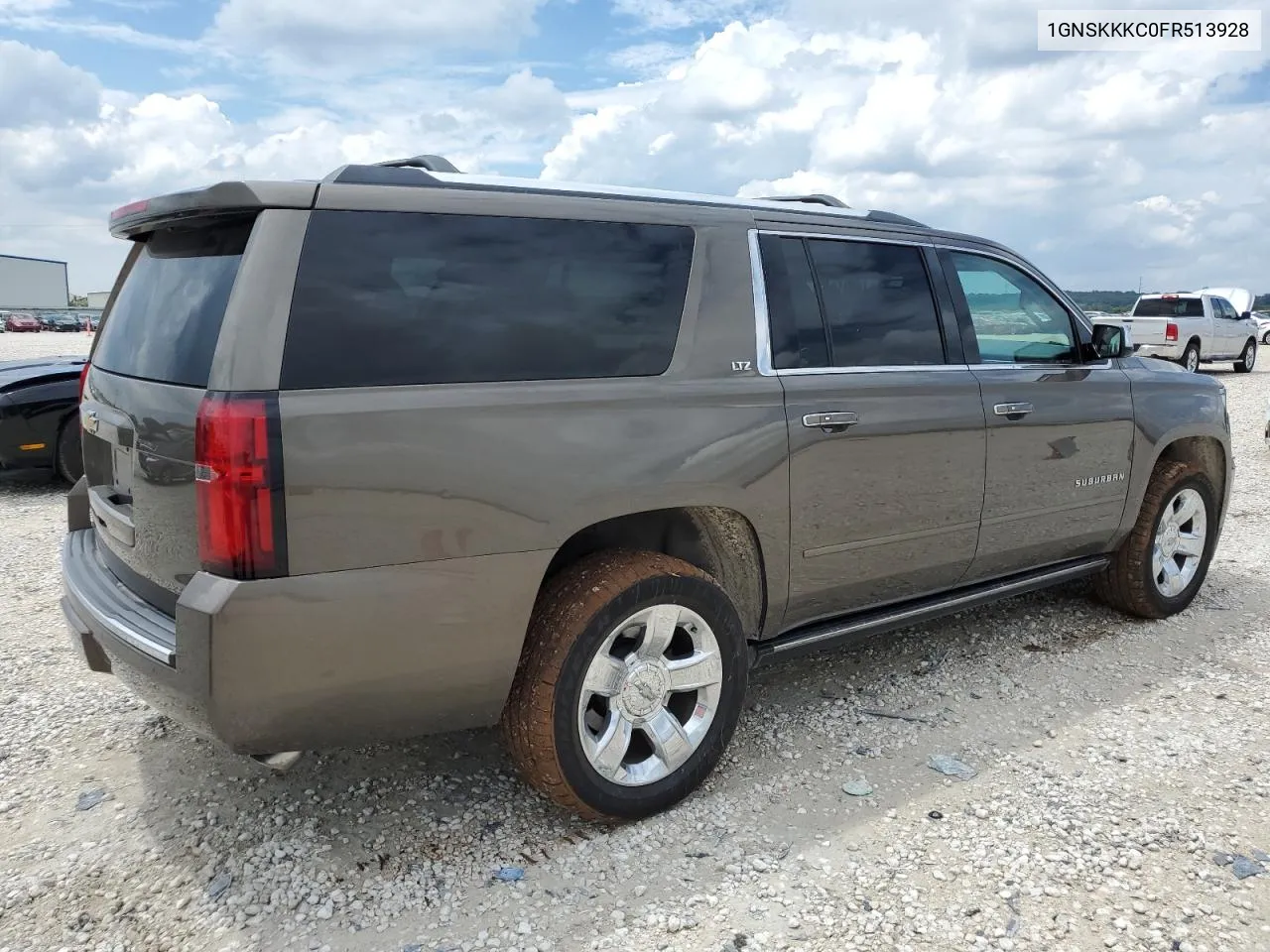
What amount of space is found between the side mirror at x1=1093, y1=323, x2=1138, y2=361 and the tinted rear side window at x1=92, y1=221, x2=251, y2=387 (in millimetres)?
3626

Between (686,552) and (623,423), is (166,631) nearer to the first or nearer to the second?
(623,423)

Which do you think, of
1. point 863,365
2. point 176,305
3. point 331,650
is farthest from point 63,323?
point 331,650

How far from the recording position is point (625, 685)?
288cm

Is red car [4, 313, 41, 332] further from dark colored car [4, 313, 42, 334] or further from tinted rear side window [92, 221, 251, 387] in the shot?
tinted rear side window [92, 221, 251, 387]

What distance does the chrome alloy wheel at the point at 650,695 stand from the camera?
9.37ft

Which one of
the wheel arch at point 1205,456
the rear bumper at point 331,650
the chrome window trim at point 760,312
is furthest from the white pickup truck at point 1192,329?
the rear bumper at point 331,650

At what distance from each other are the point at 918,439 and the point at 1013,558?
0.92m

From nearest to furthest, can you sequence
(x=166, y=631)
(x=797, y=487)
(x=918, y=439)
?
1. (x=166, y=631)
2. (x=797, y=487)
3. (x=918, y=439)

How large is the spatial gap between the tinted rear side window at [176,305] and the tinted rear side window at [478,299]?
9.8 inches

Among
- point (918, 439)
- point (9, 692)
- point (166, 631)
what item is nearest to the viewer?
point (166, 631)

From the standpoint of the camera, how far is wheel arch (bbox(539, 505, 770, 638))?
297 cm

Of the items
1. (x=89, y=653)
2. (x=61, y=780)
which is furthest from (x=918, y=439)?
(x=61, y=780)

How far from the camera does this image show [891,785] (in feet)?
10.5

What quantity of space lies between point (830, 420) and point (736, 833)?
4.43 feet
